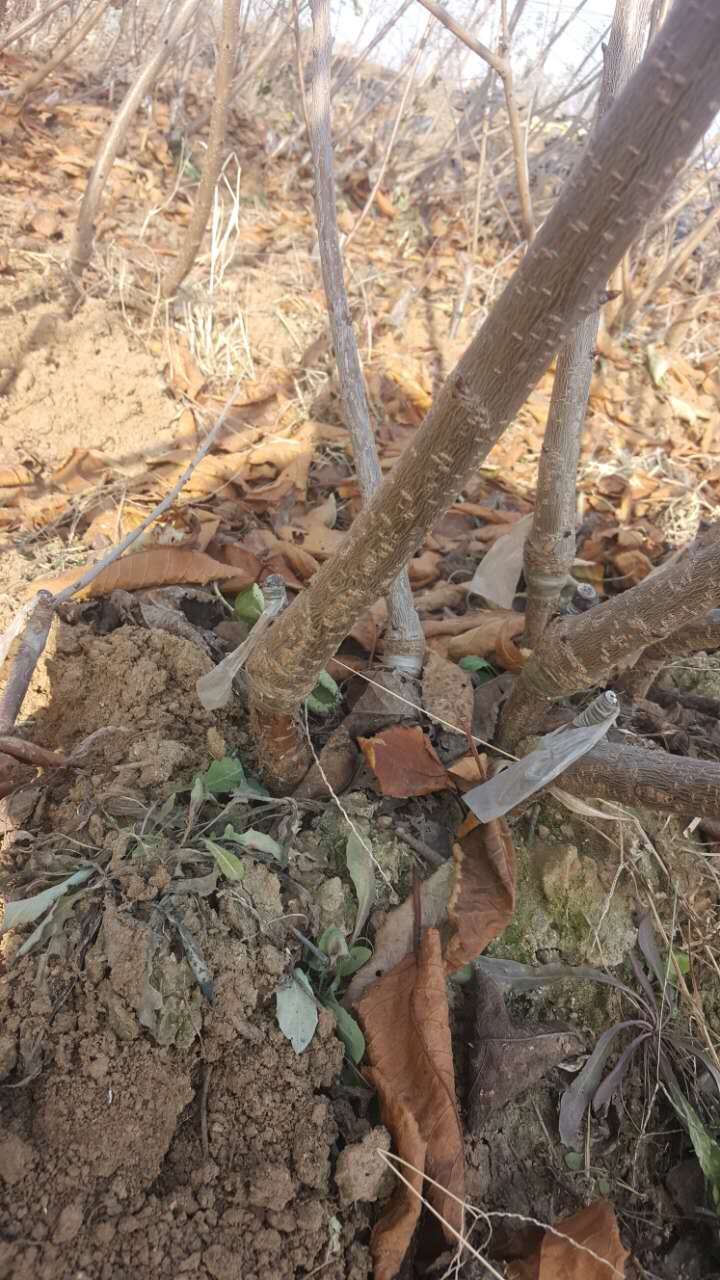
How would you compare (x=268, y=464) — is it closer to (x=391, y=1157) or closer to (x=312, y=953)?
(x=312, y=953)

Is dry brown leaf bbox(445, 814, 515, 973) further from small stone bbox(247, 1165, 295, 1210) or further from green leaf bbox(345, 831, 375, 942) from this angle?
small stone bbox(247, 1165, 295, 1210)

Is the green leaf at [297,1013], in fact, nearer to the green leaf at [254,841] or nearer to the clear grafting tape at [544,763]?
the green leaf at [254,841]

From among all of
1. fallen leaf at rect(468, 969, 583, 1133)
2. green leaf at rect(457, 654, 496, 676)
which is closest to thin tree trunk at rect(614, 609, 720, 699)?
green leaf at rect(457, 654, 496, 676)

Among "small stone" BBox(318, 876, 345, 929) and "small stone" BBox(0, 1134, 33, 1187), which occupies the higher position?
"small stone" BBox(318, 876, 345, 929)

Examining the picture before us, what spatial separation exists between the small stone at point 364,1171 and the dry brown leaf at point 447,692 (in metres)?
0.68

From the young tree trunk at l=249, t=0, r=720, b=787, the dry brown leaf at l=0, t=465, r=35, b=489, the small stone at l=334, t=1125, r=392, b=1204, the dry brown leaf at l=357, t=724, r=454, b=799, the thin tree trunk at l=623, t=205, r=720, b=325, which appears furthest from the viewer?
the thin tree trunk at l=623, t=205, r=720, b=325

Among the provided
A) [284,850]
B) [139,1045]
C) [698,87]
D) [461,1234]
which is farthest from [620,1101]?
[698,87]

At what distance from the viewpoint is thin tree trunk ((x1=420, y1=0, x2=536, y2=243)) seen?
1332 millimetres

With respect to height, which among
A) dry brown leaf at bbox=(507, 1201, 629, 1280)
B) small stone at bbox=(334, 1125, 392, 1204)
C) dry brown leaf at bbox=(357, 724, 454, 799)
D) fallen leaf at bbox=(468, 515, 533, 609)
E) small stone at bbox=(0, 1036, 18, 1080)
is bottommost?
small stone at bbox=(0, 1036, 18, 1080)

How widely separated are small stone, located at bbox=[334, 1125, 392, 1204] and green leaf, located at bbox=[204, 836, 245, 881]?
1.37ft

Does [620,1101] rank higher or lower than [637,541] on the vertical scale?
lower

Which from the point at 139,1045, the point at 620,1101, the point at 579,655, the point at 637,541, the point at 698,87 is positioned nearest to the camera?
the point at 698,87

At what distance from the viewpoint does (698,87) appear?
1.61ft

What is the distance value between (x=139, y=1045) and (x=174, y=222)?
366cm
